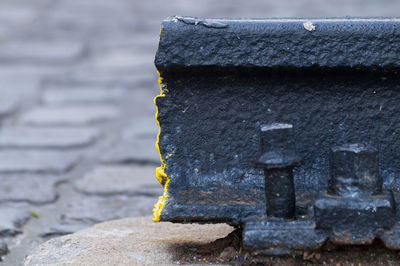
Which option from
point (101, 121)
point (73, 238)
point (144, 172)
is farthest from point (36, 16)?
point (73, 238)

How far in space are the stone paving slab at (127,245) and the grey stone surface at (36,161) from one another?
0.83 m

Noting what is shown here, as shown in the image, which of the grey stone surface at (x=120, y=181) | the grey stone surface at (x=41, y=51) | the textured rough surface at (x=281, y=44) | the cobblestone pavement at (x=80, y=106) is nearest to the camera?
the textured rough surface at (x=281, y=44)

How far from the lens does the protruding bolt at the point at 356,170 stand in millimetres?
1190

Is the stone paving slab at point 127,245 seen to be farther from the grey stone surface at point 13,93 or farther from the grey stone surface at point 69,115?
the grey stone surface at point 13,93

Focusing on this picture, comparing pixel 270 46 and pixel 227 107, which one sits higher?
pixel 270 46

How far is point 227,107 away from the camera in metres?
1.38

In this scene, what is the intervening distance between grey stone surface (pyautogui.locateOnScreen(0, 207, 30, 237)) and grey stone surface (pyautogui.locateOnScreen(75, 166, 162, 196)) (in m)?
0.30

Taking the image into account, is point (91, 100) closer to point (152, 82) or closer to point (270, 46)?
point (152, 82)

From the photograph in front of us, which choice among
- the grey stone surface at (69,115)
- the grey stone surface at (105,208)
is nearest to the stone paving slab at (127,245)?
the grey stone surface at (105,208)

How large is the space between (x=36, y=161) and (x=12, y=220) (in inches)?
26.4

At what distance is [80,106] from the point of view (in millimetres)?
3316

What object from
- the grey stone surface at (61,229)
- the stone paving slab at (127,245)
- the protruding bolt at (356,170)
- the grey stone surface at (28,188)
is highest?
the protruding bolt at (356,170)

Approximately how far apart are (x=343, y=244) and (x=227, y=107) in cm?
38

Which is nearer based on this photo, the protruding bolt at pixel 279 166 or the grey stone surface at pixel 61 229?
the protruding bolt at pixel 279 166
